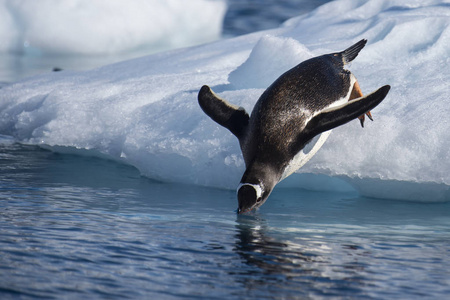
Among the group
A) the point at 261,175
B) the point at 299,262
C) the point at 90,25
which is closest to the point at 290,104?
the point at 261,175

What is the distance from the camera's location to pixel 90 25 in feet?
36.0

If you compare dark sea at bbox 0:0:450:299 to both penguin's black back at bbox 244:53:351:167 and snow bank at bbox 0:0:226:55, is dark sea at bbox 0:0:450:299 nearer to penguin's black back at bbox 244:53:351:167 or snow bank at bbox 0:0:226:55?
penguin's black back at bbox 244:53:351:167

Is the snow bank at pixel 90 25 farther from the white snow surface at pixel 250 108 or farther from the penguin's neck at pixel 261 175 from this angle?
the penguin's neck at pixel 261 175

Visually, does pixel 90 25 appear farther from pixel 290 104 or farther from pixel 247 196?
Answer: pixel 247 196

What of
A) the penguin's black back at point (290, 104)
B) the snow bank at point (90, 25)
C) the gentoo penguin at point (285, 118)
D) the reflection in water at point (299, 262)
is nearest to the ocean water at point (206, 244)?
the reflection in water at point (299, 262)

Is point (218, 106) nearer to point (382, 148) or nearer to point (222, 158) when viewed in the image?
point (222, 158)

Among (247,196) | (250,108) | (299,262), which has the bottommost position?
(299,262)

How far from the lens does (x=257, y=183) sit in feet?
10.6

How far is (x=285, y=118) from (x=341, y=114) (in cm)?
27

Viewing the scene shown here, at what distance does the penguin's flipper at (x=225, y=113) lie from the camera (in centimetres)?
368

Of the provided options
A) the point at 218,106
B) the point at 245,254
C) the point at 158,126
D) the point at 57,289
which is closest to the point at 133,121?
the point at 158,126

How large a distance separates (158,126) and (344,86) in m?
1.38

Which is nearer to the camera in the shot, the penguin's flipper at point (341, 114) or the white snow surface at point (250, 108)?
the penguin's flipper at point (341, 114)

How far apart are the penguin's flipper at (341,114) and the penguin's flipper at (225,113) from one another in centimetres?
34
